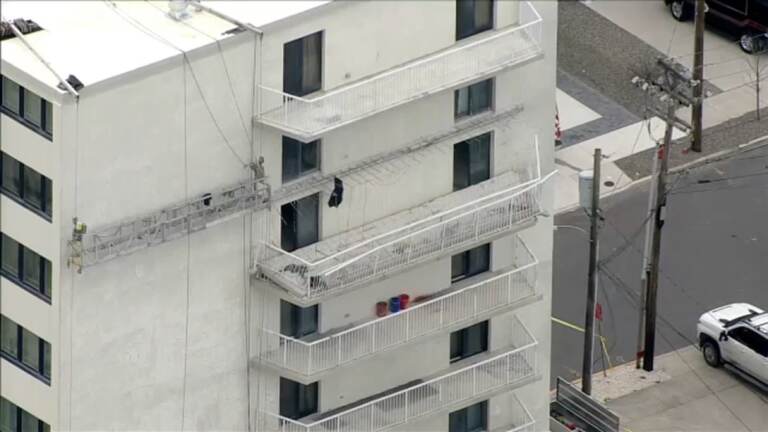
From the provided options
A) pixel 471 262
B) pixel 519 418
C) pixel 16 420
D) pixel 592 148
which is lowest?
pixel 16 420

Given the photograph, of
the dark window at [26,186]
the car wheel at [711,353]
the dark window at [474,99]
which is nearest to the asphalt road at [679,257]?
the car wheel at [711,353]

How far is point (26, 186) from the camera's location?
2970 inches

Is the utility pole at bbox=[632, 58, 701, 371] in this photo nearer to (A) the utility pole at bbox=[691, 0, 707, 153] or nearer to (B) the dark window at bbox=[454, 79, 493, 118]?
(A) the utility pole at bbox=[691, 0, 707, 153]

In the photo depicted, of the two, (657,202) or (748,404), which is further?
(748,404)

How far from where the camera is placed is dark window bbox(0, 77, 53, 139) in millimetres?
73750

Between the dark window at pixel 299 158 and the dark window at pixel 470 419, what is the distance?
11255mm

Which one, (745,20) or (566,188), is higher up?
(745,20)

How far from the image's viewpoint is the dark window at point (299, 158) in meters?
79.6

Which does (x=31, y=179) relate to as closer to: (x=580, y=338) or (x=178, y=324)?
(x=178, y=324)

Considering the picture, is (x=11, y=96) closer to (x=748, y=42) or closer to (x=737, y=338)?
(x=737, y=338)

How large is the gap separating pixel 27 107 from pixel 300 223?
9.79 m

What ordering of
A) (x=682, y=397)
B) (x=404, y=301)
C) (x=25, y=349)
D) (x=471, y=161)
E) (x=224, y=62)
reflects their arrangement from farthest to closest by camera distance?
(x=682, y=397)
(x=404, y=301)
(x=471, y=161)
(x=25, y=349)
(x=224, y=62)

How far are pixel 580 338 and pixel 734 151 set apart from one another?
42.5 feet

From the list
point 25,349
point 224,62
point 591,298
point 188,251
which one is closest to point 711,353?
point 591,298
